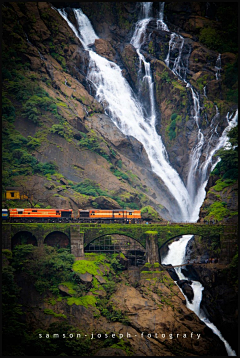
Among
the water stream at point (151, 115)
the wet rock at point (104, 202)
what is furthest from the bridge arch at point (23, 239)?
the water stream at point (151, 115)

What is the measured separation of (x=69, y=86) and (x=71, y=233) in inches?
1764

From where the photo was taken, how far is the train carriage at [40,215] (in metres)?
88.4

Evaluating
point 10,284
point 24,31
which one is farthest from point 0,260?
point 24,31

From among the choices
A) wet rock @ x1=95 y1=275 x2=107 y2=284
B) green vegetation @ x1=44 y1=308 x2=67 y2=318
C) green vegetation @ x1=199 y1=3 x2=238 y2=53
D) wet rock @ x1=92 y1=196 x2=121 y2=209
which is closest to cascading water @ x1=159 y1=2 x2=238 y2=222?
green vegetation @ x1=199 y1=3 x2=238 y2=53

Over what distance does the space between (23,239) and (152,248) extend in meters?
19.8

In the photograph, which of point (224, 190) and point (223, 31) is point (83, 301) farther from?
point (223, 31)

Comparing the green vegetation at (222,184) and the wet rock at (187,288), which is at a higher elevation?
the green vegetation at (222,184)

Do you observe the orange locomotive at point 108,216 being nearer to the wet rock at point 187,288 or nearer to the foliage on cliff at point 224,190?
the wet rock at point 187,288

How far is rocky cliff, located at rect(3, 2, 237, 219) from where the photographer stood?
104875 millimetres

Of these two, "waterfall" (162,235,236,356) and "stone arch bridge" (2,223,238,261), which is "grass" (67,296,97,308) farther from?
"waterfall" (162,235,236,356)

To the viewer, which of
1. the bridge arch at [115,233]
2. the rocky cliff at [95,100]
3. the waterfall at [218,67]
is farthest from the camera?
the waterfall at [218,67]

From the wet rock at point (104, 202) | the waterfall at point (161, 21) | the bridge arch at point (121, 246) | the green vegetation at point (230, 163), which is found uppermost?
the waterfall at point (161, 21)

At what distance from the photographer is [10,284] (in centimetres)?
7706

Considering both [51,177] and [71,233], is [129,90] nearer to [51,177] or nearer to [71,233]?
[51,177]
